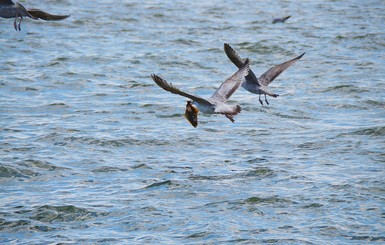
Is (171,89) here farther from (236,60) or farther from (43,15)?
(43,15)

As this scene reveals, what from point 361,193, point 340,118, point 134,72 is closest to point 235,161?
point 361,193

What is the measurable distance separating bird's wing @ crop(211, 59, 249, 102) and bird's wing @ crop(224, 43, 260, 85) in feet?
0.68

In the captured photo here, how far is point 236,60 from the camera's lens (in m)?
12.3

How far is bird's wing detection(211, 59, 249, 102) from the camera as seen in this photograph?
11.1 meters

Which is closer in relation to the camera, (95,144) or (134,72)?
(95,144)

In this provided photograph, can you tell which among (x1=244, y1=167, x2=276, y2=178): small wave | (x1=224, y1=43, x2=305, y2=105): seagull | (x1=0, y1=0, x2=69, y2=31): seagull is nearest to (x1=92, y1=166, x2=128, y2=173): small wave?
(x1=244, y1=167, x2=276, y2=178): small wave

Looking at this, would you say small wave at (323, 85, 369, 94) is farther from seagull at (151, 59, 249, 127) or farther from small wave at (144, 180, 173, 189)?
seagull at (151, 59, 249, 127)

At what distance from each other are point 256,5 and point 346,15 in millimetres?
3252

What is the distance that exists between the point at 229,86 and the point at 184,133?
4.13m

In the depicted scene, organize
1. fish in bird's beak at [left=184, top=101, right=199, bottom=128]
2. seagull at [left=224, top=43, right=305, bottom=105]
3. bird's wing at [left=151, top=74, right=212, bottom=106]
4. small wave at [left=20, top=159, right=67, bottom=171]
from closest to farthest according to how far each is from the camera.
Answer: bird's wing at [left=151, top=74, right=212, bottom=106] < fish in bird's beak at [left=184, top=101, right=199, bottom=128] < seagull at [left=224, top=43, right=305, bottom=105] < small wave at [left=20, top=159, right=67, bottom=171]

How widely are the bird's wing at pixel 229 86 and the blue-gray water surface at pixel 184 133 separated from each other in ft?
4.98

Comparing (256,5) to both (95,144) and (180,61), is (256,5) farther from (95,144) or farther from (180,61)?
(95,144)

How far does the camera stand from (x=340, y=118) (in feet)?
54.0

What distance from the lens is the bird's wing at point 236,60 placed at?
39.4ft
